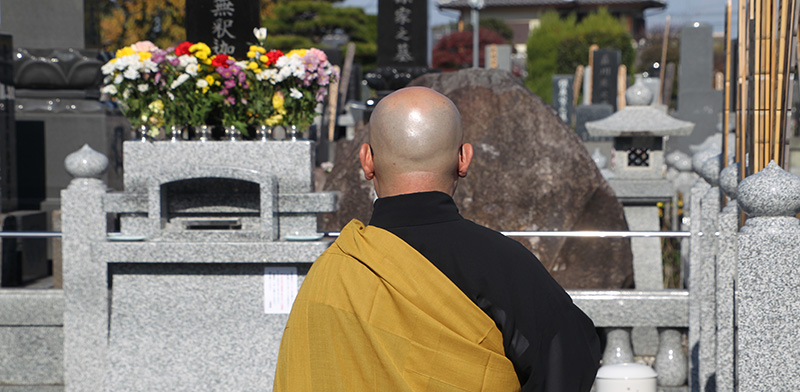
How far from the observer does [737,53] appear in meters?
5.42

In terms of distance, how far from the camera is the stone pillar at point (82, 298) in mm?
5340

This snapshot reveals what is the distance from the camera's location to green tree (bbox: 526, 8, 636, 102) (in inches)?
1544

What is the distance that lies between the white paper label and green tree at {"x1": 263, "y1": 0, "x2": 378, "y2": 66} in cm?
2902

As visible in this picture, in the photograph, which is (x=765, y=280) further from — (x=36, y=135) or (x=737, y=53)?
(x=36, y=135)

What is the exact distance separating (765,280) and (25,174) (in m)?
7.25

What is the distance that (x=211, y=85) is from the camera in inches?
211

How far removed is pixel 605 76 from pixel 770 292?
22921mm

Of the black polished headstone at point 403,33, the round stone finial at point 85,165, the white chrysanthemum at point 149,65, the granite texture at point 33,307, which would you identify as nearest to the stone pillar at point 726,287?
the white chrysanthemum at point 149,65

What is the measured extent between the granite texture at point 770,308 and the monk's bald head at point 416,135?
6.69 ft

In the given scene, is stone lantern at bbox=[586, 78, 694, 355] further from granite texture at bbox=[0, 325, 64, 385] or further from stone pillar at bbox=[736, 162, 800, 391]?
granite texture at bbox=[0, 325, 64, 385]

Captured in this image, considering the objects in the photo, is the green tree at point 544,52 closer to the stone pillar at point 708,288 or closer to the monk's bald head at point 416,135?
the stone pillar at point 708,288

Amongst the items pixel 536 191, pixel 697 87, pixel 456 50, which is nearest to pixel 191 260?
pixel 536 191

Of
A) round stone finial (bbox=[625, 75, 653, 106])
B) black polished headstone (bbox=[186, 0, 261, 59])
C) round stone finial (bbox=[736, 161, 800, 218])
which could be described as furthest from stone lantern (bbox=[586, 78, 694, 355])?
round stone finial (bbox=[736, 161, 800, 218])

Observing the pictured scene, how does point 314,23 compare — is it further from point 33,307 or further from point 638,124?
point 33,307
